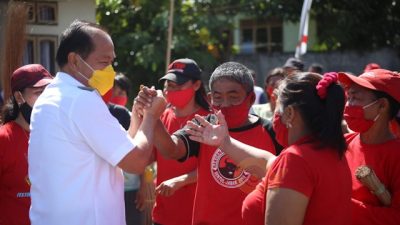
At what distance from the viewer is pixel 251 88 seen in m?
3.67

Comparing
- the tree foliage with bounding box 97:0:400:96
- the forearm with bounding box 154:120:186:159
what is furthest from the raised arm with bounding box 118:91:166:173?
the tree foliage with bounding box 97:0:400:96

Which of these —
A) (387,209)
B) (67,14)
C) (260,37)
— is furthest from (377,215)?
(260,37)

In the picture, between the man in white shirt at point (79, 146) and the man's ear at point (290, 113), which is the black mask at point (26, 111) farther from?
the man's ear at point (290, 113)

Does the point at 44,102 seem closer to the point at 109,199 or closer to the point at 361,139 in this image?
the point at 109,199

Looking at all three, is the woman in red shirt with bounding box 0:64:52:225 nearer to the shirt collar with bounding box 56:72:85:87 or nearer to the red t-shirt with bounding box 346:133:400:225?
the shirt collar with bounding box 56:72:85:87

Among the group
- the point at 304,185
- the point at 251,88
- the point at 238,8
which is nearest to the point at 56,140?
the point at 304,185

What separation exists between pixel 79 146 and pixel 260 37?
1854 centimetres

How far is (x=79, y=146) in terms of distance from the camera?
2.66m

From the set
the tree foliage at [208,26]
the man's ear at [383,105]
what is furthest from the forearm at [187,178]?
the tree foliage at [208,26]

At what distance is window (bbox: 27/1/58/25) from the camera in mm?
8203

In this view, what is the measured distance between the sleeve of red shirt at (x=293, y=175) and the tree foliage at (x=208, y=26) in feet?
32.5

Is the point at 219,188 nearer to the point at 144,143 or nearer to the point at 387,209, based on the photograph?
the point at 144,143

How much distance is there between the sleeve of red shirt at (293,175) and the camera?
7.99ft

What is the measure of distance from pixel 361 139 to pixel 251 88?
31.0 inches
